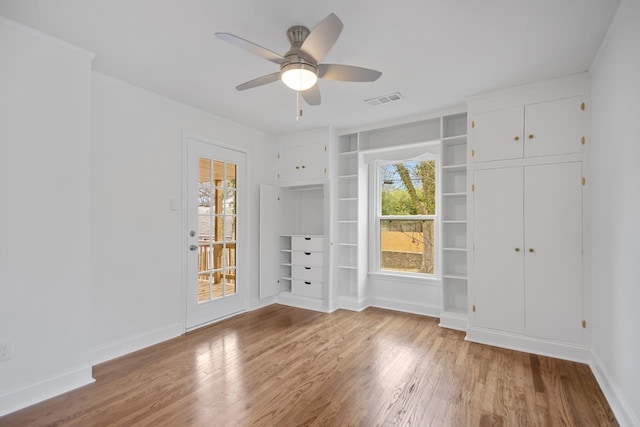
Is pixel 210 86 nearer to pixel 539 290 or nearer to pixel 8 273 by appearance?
pixel 8 273

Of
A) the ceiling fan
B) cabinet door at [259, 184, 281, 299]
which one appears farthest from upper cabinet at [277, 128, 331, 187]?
the ceiling fan

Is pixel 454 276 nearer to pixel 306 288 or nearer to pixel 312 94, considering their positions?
pixel 306 288

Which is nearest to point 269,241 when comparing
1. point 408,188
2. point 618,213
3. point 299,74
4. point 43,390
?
point 408,188

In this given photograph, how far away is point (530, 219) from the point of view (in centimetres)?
305

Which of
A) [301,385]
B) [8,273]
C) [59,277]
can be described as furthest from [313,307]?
[8,273]

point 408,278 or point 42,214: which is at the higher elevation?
point 42,214

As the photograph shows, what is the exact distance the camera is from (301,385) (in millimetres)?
2424

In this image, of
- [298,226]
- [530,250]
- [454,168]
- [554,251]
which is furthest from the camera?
[298,226]

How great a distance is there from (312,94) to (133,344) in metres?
2.83

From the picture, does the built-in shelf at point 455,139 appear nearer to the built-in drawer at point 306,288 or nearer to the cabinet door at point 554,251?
the cabinet door at point 554,251

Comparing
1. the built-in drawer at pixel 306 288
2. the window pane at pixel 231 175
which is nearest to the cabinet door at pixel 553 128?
the built-in drawer at pixel 306 288

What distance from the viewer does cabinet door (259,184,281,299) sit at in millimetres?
4484

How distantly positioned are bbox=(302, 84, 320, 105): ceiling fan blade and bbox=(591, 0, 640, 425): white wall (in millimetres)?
1886

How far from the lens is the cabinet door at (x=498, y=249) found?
10.2 feet
